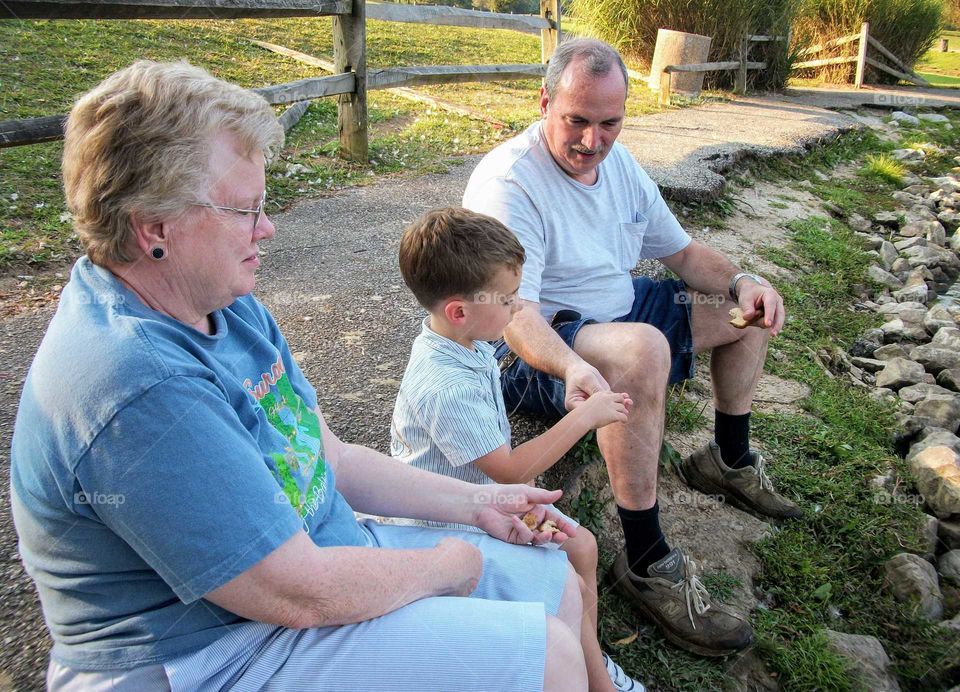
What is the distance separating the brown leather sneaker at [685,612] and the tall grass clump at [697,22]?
10567mm

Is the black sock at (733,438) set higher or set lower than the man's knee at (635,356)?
lower

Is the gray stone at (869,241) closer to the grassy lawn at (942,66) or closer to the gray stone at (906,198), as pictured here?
the gray stone at (906,198)

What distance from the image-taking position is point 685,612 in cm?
251

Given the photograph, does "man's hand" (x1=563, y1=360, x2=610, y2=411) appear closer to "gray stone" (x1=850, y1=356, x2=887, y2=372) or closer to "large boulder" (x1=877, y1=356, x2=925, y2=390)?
"large boulder" (x1=877, y1=356, x2=925, y2=390)

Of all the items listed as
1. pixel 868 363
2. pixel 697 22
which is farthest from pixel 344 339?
pixel 697 22

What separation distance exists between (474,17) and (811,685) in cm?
727

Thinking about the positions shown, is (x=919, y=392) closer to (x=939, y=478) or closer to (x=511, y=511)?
(x=939, y=478)

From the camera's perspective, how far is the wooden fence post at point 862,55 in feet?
45.0

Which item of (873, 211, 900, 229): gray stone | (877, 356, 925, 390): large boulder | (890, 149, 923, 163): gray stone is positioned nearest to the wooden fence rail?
(890, 149, 923, 163): gray stone

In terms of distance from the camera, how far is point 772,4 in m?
11.9

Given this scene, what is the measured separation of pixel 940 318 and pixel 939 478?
246cm

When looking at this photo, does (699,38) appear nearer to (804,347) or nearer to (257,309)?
(804,347)

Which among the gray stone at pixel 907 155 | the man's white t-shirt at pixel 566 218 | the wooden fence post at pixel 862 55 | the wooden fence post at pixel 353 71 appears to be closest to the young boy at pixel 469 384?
the man's white t-shirt at pixel 566 218

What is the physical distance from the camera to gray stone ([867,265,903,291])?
6141 millimetres
